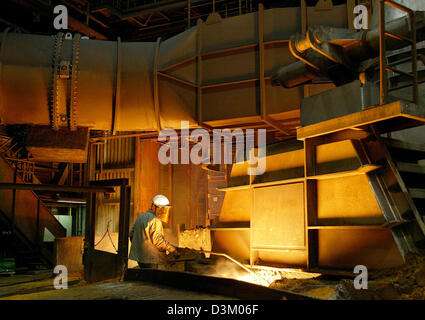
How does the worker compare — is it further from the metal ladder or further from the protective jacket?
the metal ladder

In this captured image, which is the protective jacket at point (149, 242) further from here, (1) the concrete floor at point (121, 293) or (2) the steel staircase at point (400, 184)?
(2) the steel staircase at point (400, 184)

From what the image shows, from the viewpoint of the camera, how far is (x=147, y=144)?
11656mm

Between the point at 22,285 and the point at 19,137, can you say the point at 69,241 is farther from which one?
the point at 19,137

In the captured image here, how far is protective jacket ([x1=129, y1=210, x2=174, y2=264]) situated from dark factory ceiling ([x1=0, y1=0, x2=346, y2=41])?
22.6ft

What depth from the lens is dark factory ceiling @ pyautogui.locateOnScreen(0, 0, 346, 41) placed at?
36.5ft

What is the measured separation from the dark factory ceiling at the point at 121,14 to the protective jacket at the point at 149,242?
6.90 metres

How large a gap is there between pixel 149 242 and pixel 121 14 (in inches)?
327

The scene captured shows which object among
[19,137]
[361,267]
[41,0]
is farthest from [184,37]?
[19,137]

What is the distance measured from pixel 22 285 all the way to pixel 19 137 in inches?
209

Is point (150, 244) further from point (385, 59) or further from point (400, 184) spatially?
point (385, 59)

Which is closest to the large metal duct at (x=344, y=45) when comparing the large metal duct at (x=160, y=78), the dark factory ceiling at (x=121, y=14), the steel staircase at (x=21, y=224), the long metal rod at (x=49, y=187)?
the large metal duct at (x=160, y=78)

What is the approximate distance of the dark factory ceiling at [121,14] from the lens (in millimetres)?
11125

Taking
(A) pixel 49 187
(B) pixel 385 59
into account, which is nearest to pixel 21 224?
(A) pixel 49 187

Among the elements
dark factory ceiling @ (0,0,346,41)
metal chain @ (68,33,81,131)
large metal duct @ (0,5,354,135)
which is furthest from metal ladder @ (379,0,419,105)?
dark factory ceiling @ (0,0,346,41)
